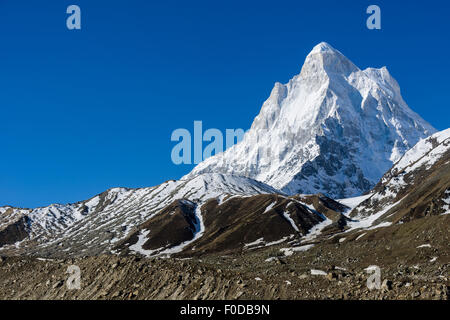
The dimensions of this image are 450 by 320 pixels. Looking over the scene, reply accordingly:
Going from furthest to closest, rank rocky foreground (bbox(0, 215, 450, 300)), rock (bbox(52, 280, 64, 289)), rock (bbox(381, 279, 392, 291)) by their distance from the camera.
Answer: rock (bbox(52, 280, 64, 289)) < rocky foreground (bbox(0, 215, 450, 300)) < rock (bbox(381, 279, 392, 291))

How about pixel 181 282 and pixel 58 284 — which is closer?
pixel 181 282

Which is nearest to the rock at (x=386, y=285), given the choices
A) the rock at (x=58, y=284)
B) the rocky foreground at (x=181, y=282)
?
the rocky foreground at (x=181, y=282)

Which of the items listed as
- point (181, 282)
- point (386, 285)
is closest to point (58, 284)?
point (181, 282)

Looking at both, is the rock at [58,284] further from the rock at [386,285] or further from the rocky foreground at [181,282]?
the rock at [386,285]

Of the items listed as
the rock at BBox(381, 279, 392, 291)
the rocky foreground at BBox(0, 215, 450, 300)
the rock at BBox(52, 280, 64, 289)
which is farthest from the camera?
the rock at BBox(52, 280, 64, 289)

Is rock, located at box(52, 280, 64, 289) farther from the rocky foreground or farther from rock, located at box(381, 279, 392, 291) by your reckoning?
rock, located at box(381, 279, 392, 291)

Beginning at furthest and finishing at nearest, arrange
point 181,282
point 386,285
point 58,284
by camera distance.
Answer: point 58,284
point 181,282
point 386,285

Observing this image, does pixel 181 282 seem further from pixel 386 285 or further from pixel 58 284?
pixel 386 285

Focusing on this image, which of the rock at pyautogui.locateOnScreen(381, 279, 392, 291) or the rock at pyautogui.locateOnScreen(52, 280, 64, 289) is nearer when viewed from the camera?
the rock at pyautogui.locateOnScreen(381, 279, 392, 291)

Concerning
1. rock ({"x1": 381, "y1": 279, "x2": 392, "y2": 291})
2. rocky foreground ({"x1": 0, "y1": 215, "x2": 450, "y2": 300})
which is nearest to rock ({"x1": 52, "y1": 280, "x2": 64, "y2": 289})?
rocky foreground ({"x1": 0, "y1": 215, "x2": 450, "y2": 300})
